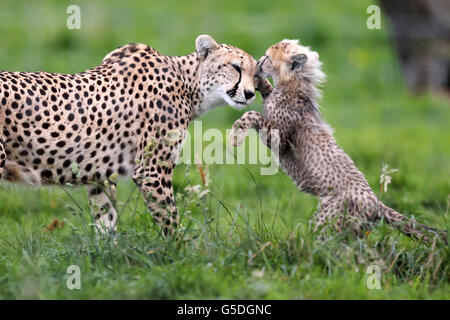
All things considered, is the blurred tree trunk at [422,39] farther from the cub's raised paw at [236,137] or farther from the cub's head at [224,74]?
the cub's raised paw at [236,137]

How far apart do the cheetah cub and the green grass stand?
121 millimetres

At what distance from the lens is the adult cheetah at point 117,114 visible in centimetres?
460

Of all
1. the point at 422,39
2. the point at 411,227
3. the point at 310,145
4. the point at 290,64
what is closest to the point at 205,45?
the point at 290,64

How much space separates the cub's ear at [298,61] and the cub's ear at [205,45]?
511mm

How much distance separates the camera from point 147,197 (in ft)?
15.0

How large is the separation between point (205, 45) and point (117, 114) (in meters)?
0.75

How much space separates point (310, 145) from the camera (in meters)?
4.94

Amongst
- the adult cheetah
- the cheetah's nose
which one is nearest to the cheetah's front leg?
the adult cheetah

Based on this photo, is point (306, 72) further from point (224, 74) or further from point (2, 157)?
point (2, 157)

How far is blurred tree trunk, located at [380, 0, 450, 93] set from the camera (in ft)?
39.0

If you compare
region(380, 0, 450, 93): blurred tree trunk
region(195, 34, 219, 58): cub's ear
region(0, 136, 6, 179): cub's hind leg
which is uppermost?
region(380, 0, 450, 93): blurred tree trunk

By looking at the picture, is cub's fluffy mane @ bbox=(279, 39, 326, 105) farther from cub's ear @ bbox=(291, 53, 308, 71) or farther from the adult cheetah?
the adult cheetah

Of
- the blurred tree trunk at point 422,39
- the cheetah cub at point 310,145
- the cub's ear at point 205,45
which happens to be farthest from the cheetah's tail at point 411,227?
the blurred tree trunk at point 422,39

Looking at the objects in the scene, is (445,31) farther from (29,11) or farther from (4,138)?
(4,138)
